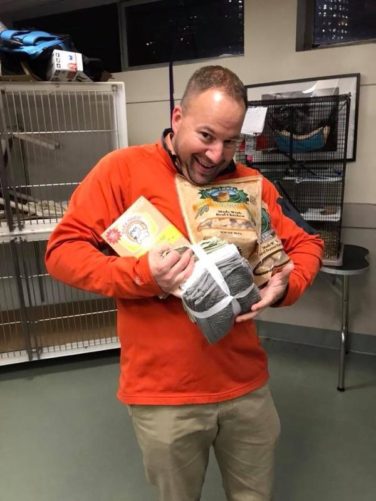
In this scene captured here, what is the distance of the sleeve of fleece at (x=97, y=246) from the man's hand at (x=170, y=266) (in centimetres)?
2

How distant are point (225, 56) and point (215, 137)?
198 centimetres

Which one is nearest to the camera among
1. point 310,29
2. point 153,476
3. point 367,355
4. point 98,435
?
point 153,476

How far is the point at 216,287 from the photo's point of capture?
33.7 inches

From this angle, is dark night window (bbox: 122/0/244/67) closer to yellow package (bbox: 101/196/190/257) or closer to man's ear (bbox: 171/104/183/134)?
man's ear (bbox: 171/104/183/134)

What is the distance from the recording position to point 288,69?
2.46m

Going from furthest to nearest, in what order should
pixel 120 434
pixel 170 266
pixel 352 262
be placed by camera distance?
pixel 352 262, pixel 120 434, pixel 170 266

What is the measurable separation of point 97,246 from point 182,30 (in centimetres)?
240

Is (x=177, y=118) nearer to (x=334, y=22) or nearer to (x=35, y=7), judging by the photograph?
(x=334, y=22)

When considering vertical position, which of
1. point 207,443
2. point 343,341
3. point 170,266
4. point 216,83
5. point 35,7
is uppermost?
point 35,7

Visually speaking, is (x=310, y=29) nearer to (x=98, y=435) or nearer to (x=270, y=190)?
(x=270, y=190)

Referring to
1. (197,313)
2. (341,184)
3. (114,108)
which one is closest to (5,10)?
(114,108)

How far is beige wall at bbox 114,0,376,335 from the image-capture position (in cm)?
232

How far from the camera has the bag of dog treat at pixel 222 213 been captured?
0.95 m

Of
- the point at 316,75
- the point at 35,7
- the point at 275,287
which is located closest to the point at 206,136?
the point at 275,287
